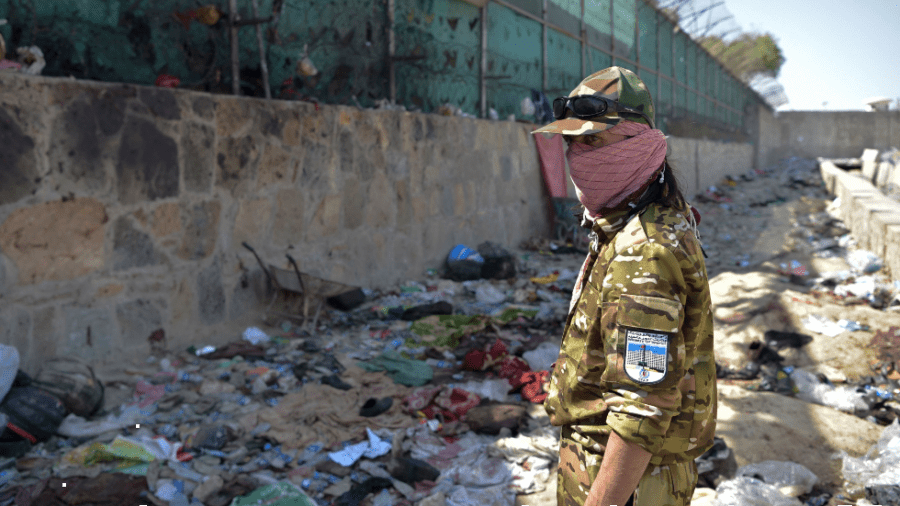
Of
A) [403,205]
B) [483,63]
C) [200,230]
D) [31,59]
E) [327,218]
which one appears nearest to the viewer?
[31,59]

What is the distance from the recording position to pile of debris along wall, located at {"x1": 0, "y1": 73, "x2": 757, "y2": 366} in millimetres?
3402

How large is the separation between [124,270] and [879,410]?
192 inches

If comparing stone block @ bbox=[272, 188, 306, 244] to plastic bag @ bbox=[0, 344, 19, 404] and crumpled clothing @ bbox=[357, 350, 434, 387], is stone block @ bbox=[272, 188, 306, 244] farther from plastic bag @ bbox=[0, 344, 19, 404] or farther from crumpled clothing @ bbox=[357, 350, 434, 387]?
plastic bag @ bbox=[0, 344, 19, 404]

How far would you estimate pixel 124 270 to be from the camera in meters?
3.90

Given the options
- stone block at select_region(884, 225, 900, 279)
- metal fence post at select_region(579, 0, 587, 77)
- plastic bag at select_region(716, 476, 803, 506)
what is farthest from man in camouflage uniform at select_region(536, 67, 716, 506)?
metal fence post at select_region(579, 0, 587, 77)

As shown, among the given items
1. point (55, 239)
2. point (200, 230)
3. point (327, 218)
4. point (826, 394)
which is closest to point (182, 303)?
point (200, 230)

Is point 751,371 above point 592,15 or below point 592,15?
below

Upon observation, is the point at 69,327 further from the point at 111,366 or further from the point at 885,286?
the point at 885,286

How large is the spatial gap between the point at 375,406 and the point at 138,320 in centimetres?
175

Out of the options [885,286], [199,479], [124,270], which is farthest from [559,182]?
[199,479]

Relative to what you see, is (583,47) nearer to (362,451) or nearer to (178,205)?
(178,205)

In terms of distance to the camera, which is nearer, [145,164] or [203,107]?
[145,164]

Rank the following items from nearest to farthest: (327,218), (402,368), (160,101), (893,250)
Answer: (160,101), (402,368), (327,218), (893,250)

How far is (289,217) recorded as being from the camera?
514cm
